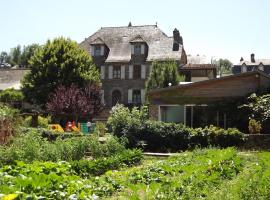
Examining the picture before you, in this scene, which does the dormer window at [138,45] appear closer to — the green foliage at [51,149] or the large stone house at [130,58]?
the large stone house at [130,58]

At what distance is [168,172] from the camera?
10.3 meters

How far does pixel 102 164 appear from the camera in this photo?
40.3 feet

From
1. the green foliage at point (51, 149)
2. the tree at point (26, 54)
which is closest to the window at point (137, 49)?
the green foliage at point (51, 149)

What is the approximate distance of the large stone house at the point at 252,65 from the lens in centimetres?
7300

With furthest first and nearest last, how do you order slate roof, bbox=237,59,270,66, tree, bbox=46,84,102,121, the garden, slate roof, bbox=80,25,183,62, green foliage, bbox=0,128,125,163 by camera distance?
slate roof, bbox=237,59,270,66 < slate roof, bbox=80,25,183,62 < tree, bbox=46,84,102,121 < green foliage, bbox=0,128,125,163 < the garden

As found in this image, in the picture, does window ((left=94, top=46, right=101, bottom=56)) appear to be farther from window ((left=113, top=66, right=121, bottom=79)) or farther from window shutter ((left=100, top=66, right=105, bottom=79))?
window ((left=113, top=66, right=121, bottom=79))

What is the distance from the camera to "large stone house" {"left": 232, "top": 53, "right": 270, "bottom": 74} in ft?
240

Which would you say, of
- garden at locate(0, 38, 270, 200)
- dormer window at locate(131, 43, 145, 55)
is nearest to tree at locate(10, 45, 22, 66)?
dormer window at locate(131, 43, 145, 55)

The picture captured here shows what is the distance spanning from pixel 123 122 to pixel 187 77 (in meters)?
24.3

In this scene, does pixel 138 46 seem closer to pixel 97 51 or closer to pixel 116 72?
pixel 116 72

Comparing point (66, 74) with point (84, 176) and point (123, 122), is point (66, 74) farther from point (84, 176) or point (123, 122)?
point (84, 176)

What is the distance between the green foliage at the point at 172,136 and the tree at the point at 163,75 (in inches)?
720

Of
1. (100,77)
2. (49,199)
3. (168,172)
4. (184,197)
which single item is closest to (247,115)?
(168,172)

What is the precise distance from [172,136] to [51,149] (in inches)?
322
